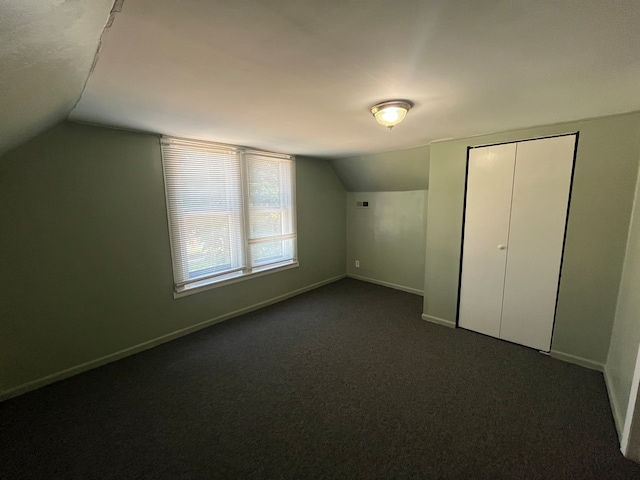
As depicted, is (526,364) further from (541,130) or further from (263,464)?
(263,464)

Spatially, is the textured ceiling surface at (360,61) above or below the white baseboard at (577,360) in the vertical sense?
above

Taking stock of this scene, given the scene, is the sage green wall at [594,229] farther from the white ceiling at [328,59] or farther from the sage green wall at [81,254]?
the sage green wall at [81,254]

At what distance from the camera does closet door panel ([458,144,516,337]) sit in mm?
2646

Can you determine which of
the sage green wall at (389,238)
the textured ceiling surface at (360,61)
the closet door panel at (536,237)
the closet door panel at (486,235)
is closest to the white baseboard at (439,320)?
the closet door panel at (486,235)

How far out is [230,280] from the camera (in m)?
3.32

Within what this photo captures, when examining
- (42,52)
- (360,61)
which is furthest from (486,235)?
(42,52)

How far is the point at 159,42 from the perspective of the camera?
108cm

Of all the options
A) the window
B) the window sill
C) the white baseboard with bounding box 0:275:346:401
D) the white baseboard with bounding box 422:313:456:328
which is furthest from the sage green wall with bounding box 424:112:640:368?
the white baseboard with bounding box 0:275:346:401

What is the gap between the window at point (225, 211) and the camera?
9.29ft

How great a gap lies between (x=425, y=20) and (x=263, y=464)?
2.31 m

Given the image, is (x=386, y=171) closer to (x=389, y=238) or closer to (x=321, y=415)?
(x=389, y=238)

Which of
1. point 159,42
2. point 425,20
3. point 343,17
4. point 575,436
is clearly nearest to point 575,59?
point 425,20

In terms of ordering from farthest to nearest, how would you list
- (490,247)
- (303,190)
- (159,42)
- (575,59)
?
(303,190), (490,247), (575,59), (159,42)

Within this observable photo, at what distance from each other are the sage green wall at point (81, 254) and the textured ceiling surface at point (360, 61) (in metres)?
0.42
